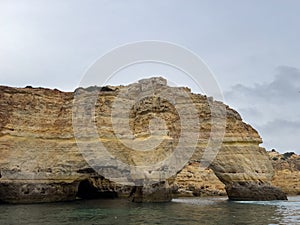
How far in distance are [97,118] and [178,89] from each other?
8359 millimetres

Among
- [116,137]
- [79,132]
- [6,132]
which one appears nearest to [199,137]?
[116,137]

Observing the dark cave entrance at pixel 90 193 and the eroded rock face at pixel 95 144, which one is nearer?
the eroded rock face at pixel 95 144

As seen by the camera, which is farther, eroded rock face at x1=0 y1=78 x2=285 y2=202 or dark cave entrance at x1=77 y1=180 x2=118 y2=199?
dark cave entrance at x1=77 y1=180 x2=118 y2=199

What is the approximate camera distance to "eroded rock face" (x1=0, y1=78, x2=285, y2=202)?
109ft

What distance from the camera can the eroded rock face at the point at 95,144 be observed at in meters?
33.1

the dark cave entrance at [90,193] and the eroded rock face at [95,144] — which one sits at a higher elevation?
the eroded rock face at [95,144]

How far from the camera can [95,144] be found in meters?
35.3

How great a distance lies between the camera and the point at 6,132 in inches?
1345

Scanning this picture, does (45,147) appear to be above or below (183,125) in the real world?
below

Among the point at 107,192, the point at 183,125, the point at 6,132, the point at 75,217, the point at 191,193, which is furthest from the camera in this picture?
the point at 191,193

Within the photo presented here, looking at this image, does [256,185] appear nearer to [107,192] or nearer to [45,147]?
[107,192]

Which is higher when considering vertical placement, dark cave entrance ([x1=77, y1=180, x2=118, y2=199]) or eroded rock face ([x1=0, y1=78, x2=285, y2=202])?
eroded rock face ([x1=0, y1=78, x2=285, y2=202])

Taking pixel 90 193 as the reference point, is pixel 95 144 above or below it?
above

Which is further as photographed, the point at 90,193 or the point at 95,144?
the point at 90,193
